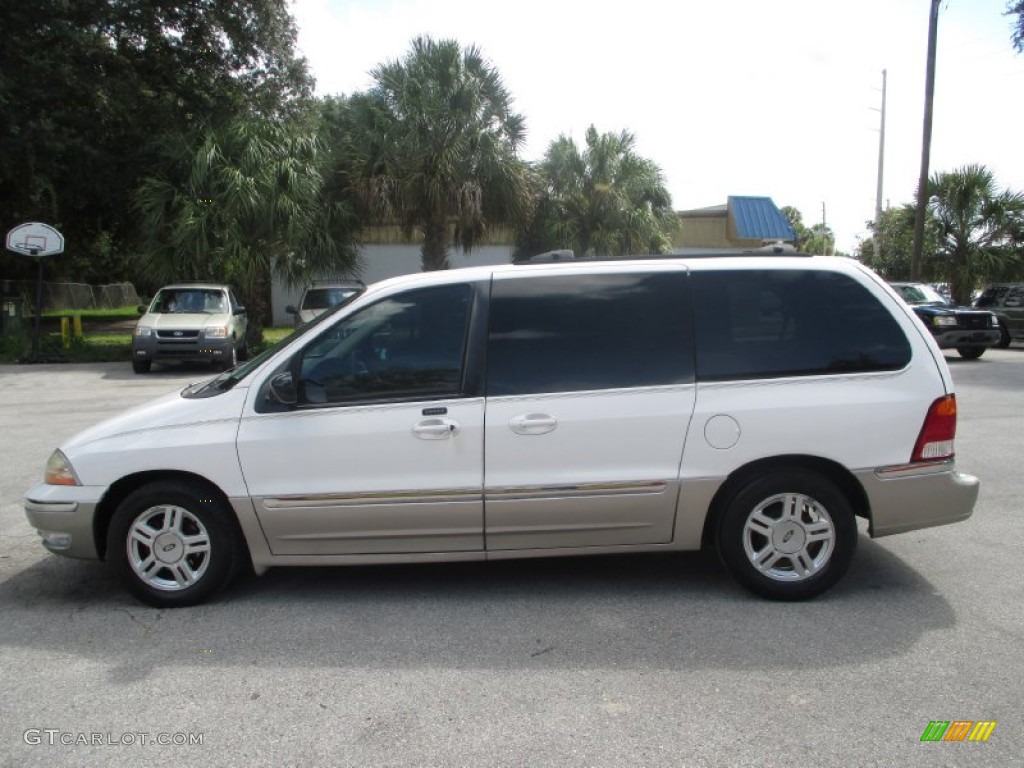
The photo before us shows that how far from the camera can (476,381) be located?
171 inches

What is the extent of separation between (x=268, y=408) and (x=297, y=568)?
123 centimetres

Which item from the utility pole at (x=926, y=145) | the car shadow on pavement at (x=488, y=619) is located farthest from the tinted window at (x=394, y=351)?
the utility pole at (x=926, y=145)

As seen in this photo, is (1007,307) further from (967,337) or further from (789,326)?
(789,326)

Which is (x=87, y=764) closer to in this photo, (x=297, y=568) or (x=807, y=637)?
(x=297, y=568)

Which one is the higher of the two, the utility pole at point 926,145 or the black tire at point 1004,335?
the utility pole at point 926,145

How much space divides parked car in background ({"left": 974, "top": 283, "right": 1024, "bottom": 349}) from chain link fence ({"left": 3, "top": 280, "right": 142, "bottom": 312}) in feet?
85.2

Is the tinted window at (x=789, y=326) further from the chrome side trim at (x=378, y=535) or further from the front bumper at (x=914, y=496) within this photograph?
the chrome side trim at (x=378, y=535)

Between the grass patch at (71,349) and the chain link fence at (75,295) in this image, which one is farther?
the chain link fence at (75,295)

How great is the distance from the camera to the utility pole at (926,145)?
23.2 m

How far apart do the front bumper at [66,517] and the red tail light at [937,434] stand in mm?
4271

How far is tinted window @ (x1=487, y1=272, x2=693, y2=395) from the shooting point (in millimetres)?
4375

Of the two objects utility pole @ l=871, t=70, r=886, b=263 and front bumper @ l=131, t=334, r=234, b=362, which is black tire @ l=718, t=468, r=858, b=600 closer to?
front bumper @ l=131, t=334, r=234, b=362

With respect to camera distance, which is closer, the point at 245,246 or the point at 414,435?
the point at 414,435

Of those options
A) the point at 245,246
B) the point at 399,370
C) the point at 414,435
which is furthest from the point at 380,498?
the point at 245,246
